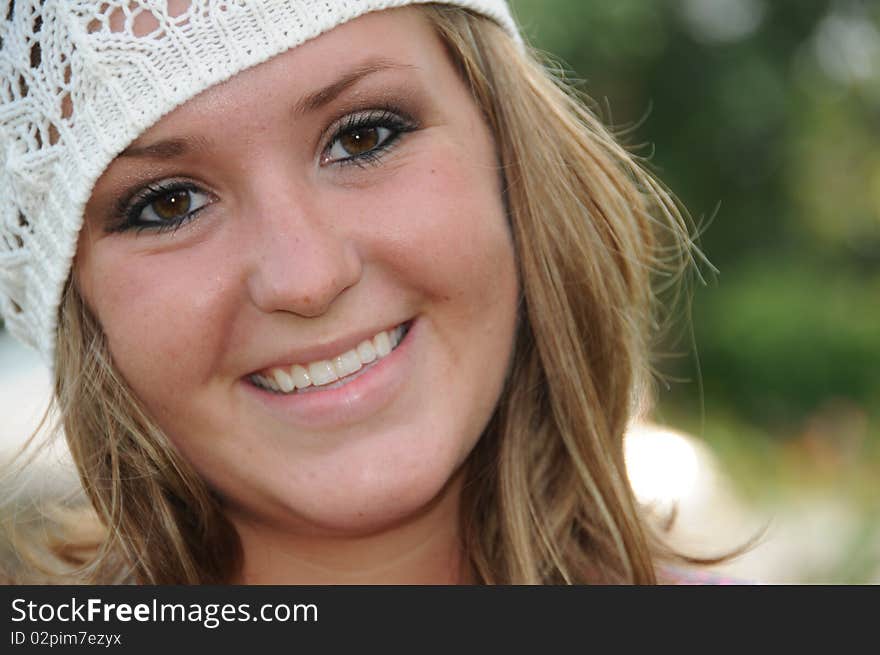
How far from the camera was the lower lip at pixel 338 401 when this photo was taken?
2049 millimetres

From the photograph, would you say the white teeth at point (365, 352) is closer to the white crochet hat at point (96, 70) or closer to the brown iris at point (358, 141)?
the brown iris at point (358, 141)

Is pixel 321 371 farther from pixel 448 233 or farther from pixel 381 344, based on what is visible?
pixel 448 233

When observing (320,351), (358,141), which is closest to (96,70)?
(358,141)

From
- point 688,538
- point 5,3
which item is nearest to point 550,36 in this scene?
point 688,538

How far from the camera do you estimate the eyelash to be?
6.54 feet

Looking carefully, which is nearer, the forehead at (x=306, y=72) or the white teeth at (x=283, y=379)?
the forehead at (x=306, y=72)

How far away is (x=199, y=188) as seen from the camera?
1.99 m

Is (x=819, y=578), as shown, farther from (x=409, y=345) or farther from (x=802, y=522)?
(x=409, y=345)

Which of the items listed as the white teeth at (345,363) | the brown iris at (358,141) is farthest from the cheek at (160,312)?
the brown iris at (358,141)

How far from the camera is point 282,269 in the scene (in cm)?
189

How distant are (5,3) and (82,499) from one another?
1.25 m

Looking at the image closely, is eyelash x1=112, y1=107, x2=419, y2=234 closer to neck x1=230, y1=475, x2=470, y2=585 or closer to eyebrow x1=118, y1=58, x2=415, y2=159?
eyebrow x1=118, y1=58, x2=415, y2=159

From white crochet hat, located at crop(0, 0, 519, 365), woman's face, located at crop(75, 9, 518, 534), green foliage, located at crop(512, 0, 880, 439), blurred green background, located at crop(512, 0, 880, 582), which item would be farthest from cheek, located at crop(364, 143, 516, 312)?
green foliage, located at crop(512, 0, 880, 439)

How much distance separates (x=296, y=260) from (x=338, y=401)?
0.31m
